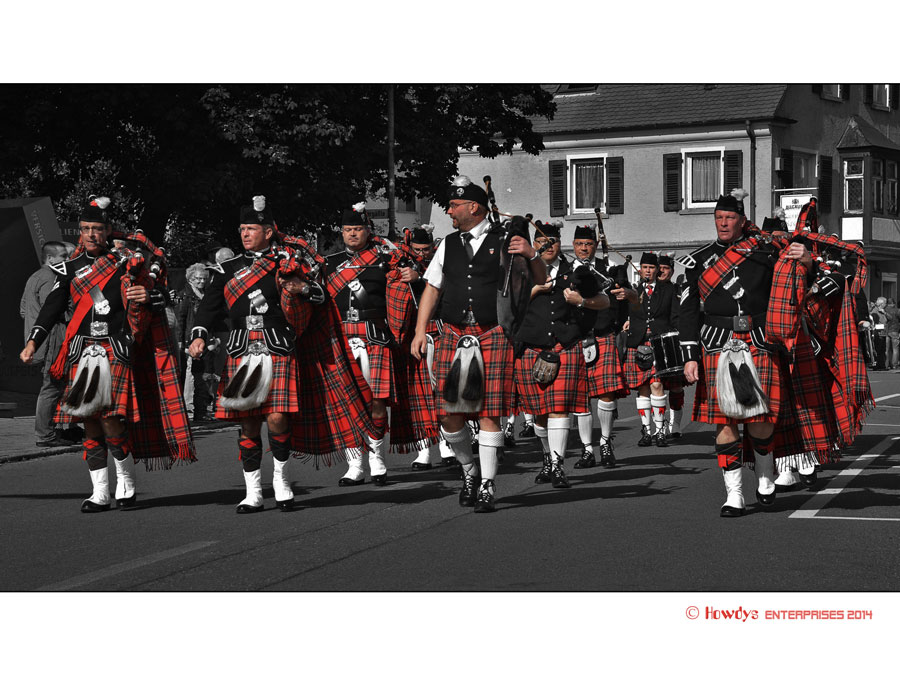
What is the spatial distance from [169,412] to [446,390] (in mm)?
1944

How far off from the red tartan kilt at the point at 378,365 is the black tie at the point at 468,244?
83.6 inches

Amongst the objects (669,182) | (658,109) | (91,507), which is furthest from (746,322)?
(658,109)

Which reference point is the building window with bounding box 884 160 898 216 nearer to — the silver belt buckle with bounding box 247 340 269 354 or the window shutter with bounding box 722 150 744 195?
the window shutter with bounding box 722 150 744 195

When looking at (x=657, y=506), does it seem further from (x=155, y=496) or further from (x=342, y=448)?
(x=155, y=496)

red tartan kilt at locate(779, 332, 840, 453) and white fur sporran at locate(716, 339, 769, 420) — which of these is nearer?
white fur sporran at locate(716, 339, 769, 420)

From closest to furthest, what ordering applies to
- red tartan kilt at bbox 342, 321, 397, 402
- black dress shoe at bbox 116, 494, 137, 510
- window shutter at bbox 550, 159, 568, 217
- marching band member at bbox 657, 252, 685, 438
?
1. black dress shoe at bbox 116, 494, 137, 510
2. red tartan kilt at bbox 342, 321, 397, 402
3. marching band member at bbox 657, 252, 685, 438
4. window shutter at bbox 550, 159, 568, 217

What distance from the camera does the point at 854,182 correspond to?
1952cm

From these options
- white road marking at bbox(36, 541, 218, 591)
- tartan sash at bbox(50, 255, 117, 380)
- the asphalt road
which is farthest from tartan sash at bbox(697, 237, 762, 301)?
tartan sash at bbox(50, 255, 117, 380)

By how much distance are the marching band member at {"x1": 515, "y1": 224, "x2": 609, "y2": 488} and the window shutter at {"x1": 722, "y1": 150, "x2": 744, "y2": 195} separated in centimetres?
1486

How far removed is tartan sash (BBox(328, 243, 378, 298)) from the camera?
1032 cm

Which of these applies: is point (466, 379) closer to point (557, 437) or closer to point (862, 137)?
point (557, 437)

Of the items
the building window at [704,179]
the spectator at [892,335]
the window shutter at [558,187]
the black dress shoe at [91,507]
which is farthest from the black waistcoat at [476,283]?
the spectator at [892,335]

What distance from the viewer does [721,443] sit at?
27.1 feet

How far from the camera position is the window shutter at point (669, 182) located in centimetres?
2202
